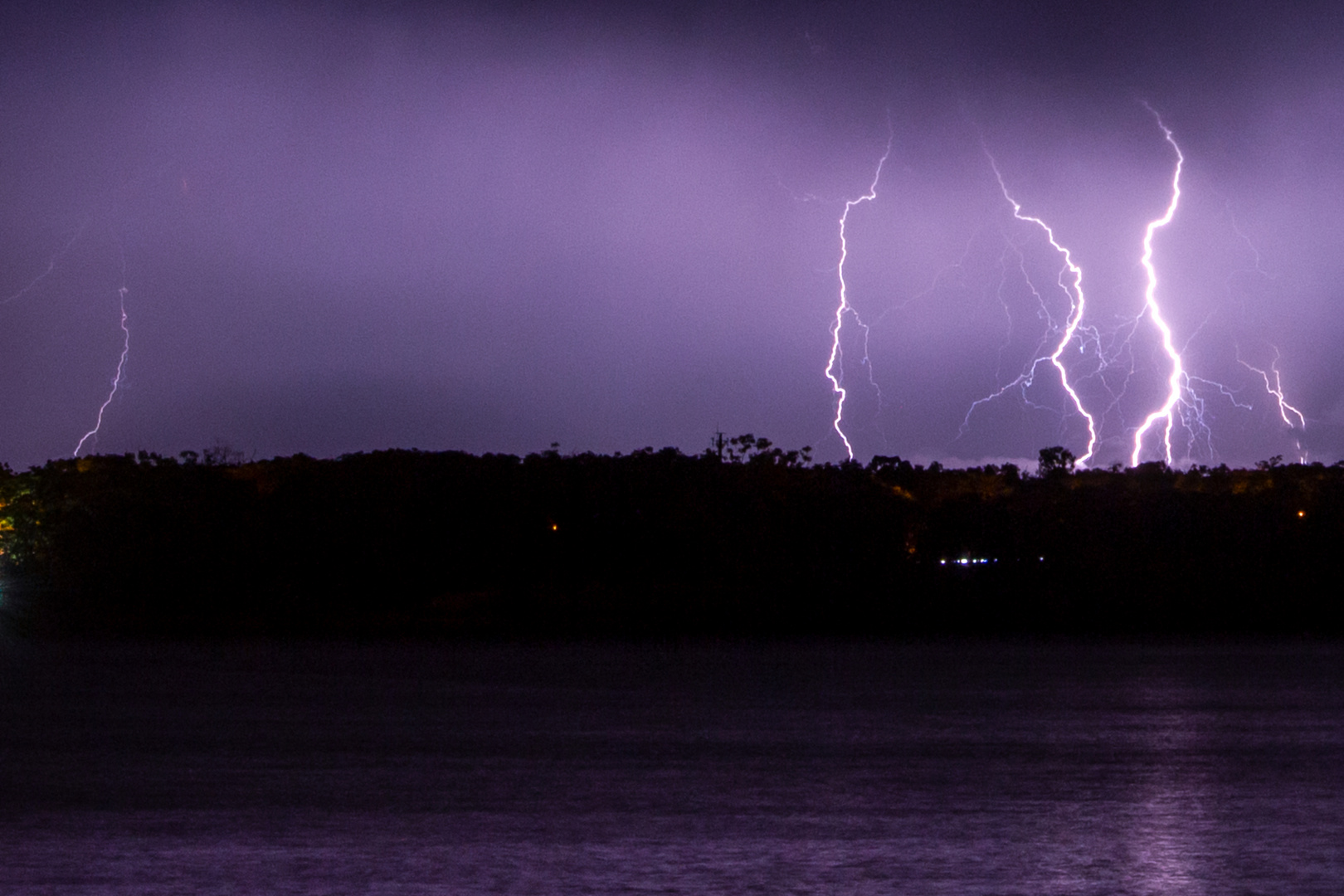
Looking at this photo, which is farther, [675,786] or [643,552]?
[643,552]

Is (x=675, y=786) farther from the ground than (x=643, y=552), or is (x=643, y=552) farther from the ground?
→ (x=643, y=552)

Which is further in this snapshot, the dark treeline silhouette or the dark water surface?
the dark treeline silhouette

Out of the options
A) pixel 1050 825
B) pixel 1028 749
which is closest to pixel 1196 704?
pixel 1028 749

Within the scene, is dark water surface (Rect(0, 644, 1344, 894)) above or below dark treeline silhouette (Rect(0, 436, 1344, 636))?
below
